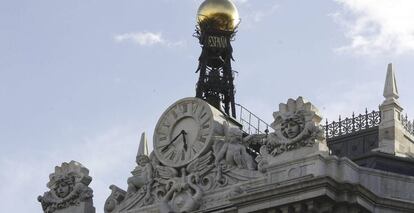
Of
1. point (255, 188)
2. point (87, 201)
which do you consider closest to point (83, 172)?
point (87, 201)

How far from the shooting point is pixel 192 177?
210 ft

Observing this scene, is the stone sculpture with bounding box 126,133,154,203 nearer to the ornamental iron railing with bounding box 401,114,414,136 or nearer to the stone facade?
the stone facade

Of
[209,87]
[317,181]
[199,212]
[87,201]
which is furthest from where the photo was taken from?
[209,87]

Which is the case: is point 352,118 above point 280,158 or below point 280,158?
Answer: above

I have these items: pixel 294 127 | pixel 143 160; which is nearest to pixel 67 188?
pixel 143 160

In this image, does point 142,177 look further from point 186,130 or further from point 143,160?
point 186,130

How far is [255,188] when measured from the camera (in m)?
60.2

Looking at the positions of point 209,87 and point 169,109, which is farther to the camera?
point 209,87

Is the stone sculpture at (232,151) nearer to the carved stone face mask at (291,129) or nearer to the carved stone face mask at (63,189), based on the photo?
the carved stone face mask at (291,129)

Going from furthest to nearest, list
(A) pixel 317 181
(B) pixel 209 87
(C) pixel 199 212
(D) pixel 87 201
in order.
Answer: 1. (B) pixel 209 87
2. (D) pixel 87 201
3. (C) pixel 199 212
4. (A) pixel 317 181

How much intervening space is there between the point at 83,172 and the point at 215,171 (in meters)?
7.96

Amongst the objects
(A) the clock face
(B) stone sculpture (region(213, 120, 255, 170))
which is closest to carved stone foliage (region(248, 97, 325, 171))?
(B) stone sculpture (region(213, 120, 255, 170))

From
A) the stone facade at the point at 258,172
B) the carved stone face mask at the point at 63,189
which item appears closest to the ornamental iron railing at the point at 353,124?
the stone facade at the point at 258,172

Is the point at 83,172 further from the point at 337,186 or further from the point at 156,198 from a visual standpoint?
the point at 337,186
